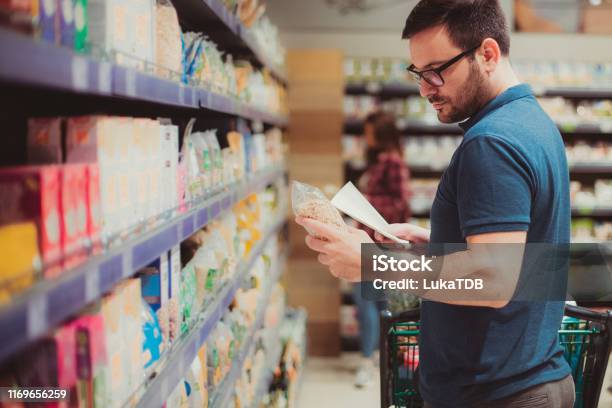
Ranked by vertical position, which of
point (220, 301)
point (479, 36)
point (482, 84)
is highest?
point (479, 36)

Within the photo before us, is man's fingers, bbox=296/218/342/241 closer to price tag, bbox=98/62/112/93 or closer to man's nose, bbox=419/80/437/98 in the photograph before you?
man's nose, bbox=419/80/437/98

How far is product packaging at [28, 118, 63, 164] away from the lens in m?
1.24

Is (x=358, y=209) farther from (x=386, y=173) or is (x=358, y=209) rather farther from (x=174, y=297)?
(x=386, y=173)

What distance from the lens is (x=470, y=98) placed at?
170 cm

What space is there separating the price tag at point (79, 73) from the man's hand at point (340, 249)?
2.44 feet

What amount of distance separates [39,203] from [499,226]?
2.95 feet

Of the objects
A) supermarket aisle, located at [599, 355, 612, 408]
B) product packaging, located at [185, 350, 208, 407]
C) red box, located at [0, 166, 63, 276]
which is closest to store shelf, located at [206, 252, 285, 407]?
product packaging, located at [185, 350, 208, 407]

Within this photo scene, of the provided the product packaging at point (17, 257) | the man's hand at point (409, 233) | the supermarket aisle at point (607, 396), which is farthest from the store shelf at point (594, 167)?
the product packaging at point (17, 257)

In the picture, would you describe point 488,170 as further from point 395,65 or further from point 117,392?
point 395,65

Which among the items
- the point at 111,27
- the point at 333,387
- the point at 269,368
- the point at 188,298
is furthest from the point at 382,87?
the point at 111,27

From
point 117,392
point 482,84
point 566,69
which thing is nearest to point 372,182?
point 566,69

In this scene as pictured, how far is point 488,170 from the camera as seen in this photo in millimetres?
A: 1432

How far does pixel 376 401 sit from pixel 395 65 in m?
2.85

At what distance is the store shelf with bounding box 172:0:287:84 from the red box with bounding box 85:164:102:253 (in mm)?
1105
